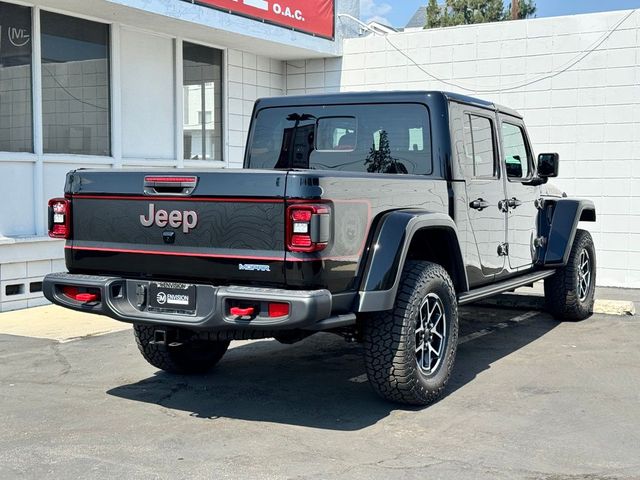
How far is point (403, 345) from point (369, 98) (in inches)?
83.3

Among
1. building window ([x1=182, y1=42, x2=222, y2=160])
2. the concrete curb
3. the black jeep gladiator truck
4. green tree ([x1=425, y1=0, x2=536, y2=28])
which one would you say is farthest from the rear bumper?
green tree ([x1=425, y1=0, x2=536, y2=28])

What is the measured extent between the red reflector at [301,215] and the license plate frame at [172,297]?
752 millimetres

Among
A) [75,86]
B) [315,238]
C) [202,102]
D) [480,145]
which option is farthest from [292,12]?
[315,238]

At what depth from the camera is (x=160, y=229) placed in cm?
498

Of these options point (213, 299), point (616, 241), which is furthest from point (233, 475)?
point (616, 241)

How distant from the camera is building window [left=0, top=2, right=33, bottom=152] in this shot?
9203mm

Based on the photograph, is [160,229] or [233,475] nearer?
[233,475]

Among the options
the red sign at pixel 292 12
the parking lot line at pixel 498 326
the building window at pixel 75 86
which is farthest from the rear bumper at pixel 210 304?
the red sign at pixel 292 12

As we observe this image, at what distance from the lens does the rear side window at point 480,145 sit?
6367mm

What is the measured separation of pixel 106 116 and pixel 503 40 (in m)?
5.70

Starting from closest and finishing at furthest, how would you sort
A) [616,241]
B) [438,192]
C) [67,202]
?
[67,202] < [438,192] < [616,241]

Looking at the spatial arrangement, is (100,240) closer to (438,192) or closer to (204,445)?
(204,445)

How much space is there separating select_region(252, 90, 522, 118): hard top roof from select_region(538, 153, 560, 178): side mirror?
872mm

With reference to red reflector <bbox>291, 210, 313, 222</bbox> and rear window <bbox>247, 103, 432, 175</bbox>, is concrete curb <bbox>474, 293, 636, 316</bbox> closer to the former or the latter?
rear window <bbox>247, 103, 432, 175</bbox>
